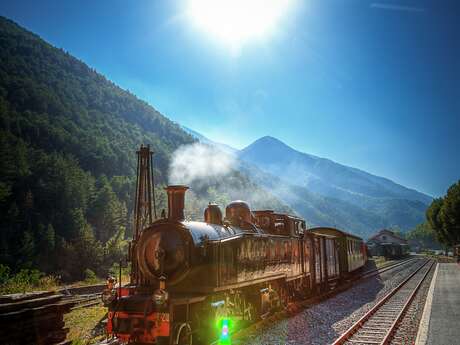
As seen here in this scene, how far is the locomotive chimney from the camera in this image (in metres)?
9.10

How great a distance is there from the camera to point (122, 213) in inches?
2835

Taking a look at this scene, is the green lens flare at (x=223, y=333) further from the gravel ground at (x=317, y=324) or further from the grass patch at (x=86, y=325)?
the grass patch at (x=86, y=325)

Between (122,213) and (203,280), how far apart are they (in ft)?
220

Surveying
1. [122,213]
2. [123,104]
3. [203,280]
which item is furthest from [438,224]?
[123,104]

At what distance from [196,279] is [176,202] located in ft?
6.45

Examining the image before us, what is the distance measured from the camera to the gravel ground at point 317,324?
29.0 ft

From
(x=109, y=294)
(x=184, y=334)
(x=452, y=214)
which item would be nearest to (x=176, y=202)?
(x=109, y=294)

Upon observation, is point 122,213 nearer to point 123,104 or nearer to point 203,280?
point 203,280

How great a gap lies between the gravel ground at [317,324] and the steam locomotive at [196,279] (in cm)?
78

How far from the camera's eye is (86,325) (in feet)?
39.2

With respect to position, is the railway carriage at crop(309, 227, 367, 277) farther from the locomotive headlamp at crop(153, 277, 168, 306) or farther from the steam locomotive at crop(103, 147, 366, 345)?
the locomotive headlamp at crop(153, 277, 168, 306)

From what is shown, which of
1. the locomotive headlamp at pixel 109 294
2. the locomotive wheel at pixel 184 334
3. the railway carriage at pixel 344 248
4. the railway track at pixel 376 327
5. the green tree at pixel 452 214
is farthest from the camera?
the green tree at pixel 452 214

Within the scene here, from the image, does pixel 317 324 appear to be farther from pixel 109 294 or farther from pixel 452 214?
pixel 452 214

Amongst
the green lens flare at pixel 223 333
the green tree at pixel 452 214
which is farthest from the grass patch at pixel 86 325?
the green tree at pixel 452 214
